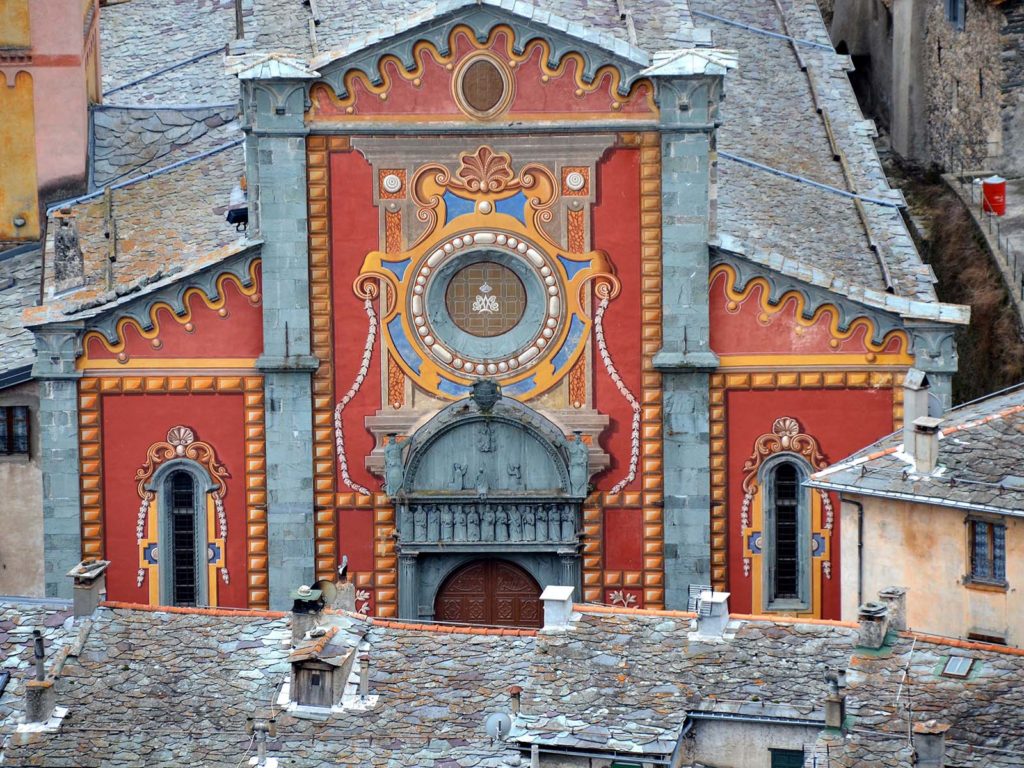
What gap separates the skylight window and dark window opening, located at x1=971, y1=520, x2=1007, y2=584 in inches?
149

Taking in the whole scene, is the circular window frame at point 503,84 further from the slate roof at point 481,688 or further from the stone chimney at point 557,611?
the slate roof at point 481,688

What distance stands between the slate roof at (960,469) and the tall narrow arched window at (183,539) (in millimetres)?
10870

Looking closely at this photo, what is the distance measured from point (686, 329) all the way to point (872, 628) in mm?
9256

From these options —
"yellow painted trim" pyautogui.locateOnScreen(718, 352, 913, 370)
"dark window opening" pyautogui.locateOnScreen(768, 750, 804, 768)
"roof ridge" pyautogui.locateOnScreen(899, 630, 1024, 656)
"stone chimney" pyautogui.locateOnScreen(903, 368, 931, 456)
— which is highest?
"yellow painted trim" pyautogui.locateOnScreen(718, 352, 913, 370)

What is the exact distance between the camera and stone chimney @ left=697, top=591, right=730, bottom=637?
51.8 meters

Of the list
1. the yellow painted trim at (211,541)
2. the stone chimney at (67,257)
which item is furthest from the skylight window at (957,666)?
the stone chimney at (67,257)

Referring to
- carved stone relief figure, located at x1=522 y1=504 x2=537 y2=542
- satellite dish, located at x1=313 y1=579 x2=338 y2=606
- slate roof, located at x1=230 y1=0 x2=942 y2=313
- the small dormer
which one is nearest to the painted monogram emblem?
carved stone relief figure, located at x1=522 y1=504 x2=537 y2=542

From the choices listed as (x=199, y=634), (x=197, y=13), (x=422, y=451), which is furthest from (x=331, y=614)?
(x=197, y=13)

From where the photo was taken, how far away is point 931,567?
54781 millimetres

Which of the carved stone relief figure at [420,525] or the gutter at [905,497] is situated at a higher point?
the gutter at [905,497]

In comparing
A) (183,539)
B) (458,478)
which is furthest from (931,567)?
(183,539)

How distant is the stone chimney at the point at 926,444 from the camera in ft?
180

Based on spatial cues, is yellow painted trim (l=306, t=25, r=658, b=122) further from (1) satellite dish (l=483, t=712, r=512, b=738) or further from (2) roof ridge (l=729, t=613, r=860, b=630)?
(1) satellite dish (l=483, t=712, r=512, b=738)

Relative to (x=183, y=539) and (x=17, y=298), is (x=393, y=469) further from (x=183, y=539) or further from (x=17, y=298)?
(x=17, y=298)
